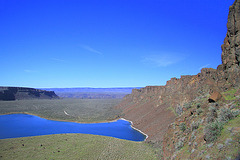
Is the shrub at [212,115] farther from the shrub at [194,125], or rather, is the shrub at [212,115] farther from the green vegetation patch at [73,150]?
the green vegetation patch at [73,150]

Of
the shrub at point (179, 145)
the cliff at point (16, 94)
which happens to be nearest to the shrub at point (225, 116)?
the shrub at point (179, 145)

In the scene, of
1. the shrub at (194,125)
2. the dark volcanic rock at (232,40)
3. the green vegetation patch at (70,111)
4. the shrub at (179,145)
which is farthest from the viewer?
the green vegetation patch at (70,111)

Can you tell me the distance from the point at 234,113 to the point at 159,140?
22753 mm

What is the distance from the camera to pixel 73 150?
94.4 feet

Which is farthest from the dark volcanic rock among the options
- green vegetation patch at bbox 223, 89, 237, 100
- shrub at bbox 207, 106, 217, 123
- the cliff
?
the cliff

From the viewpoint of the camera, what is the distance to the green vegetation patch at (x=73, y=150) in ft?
A: 85.4

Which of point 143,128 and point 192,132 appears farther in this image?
point 143,128

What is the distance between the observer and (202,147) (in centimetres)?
1103

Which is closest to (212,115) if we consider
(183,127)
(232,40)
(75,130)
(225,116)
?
(225,116)

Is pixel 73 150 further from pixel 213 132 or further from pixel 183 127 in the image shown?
pixel 213 132

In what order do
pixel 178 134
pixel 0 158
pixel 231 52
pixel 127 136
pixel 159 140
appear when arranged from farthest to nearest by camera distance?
pixel 127 136 < pixel 159 140 < pixel 0 158 < pixel 231 52 < pixel 178 134

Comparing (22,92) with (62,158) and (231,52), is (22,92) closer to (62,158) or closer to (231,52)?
(62,158)

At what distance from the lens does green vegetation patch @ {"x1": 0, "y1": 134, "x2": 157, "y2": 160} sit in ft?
85.4

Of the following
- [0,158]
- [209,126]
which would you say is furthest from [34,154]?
[209,126]
